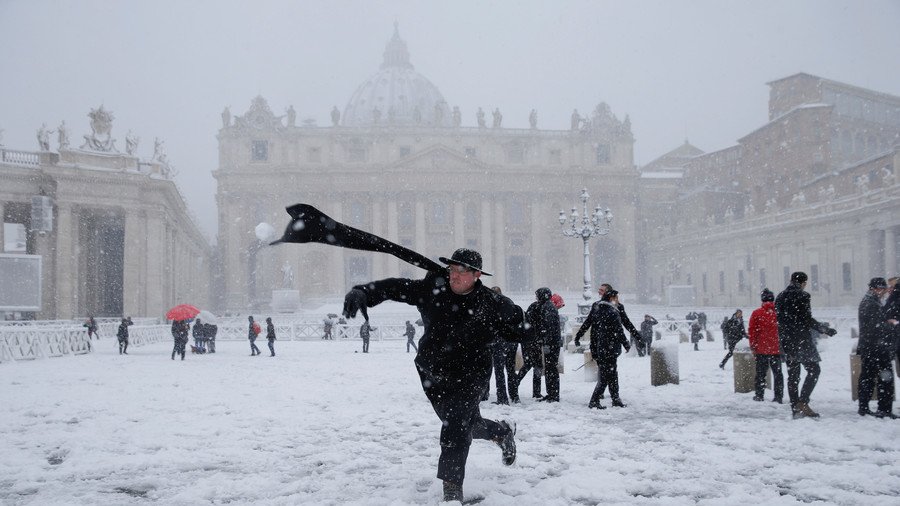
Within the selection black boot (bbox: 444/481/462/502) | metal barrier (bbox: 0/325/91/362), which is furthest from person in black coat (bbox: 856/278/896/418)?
metal barrier (bbox: 0/325/91/362)

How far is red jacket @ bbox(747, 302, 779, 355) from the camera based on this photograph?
830 cm

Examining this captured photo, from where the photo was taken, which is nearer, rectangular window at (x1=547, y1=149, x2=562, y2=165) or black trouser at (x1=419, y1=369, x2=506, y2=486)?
black trouser at (x1=419, y1=369, x2=506, y2=486)

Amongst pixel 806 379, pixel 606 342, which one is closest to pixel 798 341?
pixel 806 379

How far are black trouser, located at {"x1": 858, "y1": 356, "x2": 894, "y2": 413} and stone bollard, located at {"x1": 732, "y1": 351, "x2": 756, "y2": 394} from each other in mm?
2165

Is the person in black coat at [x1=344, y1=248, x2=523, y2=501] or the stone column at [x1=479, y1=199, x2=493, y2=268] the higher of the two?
the stone column at [x1=479, y1=199, x2=493, y2=268]

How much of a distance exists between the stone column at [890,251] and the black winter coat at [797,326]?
106ft

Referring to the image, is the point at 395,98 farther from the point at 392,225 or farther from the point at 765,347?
the point at 765,347

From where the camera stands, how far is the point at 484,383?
14.8 feet

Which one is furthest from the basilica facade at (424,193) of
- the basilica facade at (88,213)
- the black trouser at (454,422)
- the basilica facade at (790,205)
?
the black trouser at (454,422)

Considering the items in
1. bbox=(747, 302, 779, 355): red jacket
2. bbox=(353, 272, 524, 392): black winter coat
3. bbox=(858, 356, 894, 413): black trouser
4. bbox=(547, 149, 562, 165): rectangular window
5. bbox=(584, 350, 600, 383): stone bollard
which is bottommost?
bbox=(584, 350, 600, 383): stone bollard

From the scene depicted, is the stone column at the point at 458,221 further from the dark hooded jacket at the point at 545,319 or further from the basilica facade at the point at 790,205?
the dark hooded jacket at the point at 545,319

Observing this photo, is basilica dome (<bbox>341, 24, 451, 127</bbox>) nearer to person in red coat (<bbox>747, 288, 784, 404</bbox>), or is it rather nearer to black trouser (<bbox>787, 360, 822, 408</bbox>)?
person in red coat (<bbox>747, 288, 784, 404</bbox>)

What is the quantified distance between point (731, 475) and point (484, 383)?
2.14m

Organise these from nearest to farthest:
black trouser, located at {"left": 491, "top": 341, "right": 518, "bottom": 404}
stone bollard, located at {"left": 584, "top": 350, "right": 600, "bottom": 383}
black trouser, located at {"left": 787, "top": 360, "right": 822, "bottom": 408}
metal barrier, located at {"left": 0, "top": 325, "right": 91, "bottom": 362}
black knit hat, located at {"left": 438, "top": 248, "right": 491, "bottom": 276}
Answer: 1. black knit hat, located at {"left": 438, "top": 248, "right": 491, "bottom": 276}
2. black trouser, located at {"left": 787, "top": 360, "right": 822, "bottom": 408}
3. black trouser, located at {"left": 491, "top": 341, "right": 518, "bottom": 404}
4. stone bollard, located at {"left": 584, "top": 350, "right": 600, "bottom": 383}
5. metal barrier, located at {"left": 0, "top": 325, "right": 91, "bottom": 362}
